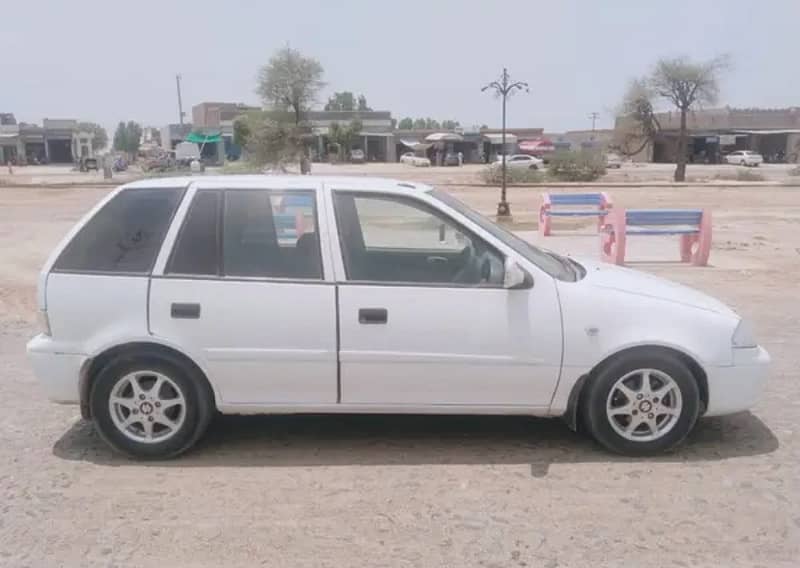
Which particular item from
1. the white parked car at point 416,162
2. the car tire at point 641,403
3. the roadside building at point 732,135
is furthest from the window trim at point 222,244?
the roadside building at point 732,135

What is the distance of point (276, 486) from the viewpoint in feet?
12.6

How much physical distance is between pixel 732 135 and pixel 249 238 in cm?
8203

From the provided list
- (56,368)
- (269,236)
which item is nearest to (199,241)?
(269,236)

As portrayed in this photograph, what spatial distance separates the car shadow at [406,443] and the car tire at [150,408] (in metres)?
0.12

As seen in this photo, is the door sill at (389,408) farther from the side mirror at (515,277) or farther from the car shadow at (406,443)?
the side mirror at (515,277)

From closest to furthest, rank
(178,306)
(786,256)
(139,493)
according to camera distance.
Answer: (139,493), (178,306), (786,256)

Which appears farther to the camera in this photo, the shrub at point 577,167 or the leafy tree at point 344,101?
the leafy tree at point 344,101

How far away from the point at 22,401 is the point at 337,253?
9.31 feet

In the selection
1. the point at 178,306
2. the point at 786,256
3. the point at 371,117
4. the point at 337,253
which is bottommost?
the point at 786,256

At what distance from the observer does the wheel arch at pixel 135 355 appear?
4027 millimetres

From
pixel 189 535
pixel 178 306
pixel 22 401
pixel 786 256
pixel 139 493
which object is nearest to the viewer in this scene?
pixel 189 535

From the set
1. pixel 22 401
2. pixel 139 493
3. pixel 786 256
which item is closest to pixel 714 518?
pixel 139 493

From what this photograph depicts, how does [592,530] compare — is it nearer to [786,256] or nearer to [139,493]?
[139,493]

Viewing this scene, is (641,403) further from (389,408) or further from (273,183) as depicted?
(273,183)
